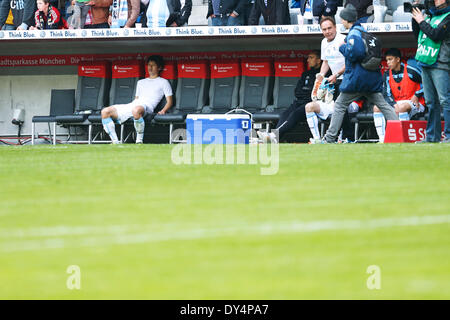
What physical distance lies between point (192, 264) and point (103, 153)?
24.7 ft

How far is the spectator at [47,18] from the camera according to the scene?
20.0m

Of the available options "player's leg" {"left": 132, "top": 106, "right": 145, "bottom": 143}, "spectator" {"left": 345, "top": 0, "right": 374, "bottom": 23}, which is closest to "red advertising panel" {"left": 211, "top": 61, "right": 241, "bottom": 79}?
"player's leg" {"left": 132, "top": 106, "right": 145, "bottom": 143}

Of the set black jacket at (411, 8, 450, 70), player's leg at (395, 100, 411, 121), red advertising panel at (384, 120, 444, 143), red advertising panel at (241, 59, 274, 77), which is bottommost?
red advertising panel at (384, 120, 444, 143)

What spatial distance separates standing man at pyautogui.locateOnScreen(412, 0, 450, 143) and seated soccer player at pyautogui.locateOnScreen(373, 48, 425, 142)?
3325mm

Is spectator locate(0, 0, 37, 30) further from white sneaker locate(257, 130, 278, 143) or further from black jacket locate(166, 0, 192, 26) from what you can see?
white sneaker locate(257, 130, 278, 143)

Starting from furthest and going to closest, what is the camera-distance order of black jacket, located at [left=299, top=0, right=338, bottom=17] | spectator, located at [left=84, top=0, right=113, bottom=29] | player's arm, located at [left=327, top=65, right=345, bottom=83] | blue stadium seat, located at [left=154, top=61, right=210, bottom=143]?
blue stadium seat, located at [left=154, top=61, right=210, bottom=143], spectator, located at [left=84, top=0, right=113, bottom=29], black jacket, located at [left=299, top=0, right=338, bottom=17], player's arm, located at [left=327, top=65, right=345, bottom=83]

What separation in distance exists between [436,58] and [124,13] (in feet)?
30.1

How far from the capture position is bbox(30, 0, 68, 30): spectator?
1995 centimetres

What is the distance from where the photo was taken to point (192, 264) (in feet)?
11.8

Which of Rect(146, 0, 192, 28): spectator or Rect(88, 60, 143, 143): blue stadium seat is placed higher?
Rect(146, 0, 192, 28): spectator

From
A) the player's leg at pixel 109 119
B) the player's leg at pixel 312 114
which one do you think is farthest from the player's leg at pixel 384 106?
the player's leg at pixel 109 119

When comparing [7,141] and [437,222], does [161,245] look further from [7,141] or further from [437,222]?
[7,141]

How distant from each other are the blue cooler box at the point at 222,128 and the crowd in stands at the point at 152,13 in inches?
113
